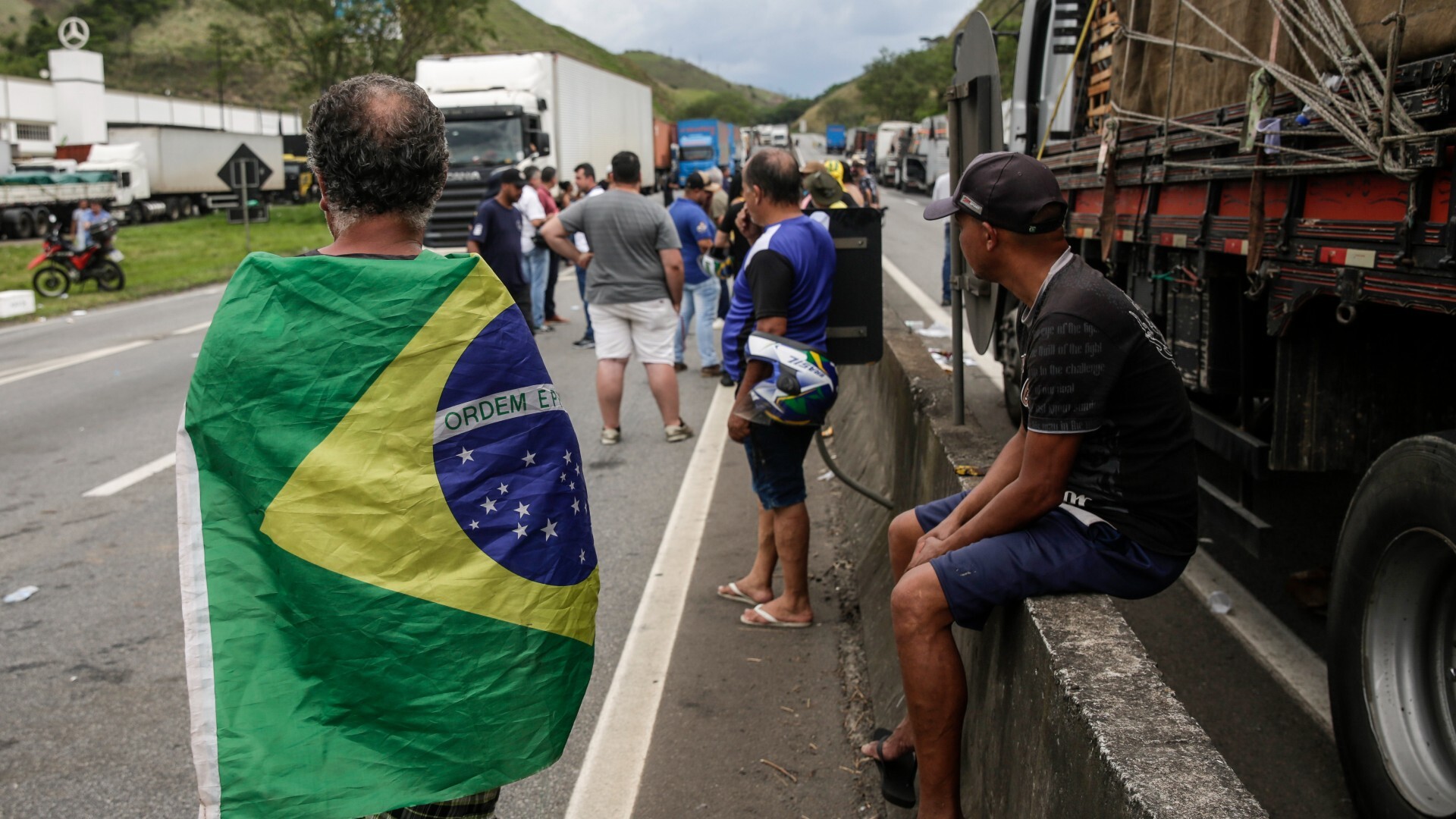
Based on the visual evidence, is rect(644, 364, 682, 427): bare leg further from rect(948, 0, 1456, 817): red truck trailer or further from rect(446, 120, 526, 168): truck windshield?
rect(446, 120, 526, 168): truck windshield

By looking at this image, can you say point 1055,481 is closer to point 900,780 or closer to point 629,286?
point 900,780

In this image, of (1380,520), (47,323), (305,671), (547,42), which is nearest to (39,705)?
(305,671)

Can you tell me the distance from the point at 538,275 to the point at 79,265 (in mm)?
9550

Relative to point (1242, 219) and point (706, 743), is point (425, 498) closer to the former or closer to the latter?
point (706, 743)

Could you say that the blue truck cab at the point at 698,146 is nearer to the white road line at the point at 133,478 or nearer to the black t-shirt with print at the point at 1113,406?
the white road line at the point at 133,478

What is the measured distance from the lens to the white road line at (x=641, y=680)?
3635mm

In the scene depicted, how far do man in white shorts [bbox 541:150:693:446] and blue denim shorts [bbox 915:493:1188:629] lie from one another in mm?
5839

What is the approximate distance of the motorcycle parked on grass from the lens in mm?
19016

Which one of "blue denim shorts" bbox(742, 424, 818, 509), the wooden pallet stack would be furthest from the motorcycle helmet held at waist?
the wooden pallet stack

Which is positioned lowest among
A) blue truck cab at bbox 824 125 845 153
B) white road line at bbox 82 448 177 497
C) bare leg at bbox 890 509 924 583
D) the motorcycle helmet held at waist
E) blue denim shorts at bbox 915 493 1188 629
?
white road line at bbox 82 448 177 497

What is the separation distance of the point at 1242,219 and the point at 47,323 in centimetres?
1647

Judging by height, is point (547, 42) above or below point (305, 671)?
above

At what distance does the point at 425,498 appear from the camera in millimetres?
1997

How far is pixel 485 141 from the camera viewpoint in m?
23.5
